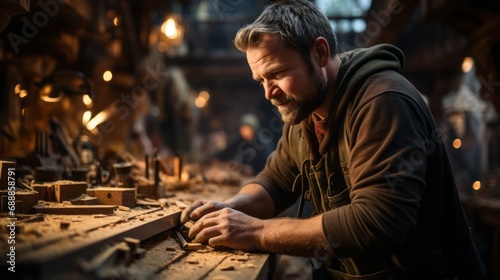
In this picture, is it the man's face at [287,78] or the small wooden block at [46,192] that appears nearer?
the man's face at [287,78]

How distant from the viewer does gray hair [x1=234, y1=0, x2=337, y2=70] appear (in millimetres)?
2395

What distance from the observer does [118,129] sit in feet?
27.9

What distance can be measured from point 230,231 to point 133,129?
7.00m

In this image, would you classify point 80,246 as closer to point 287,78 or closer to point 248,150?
point 287,78

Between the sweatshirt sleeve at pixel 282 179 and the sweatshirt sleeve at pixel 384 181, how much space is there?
95cm

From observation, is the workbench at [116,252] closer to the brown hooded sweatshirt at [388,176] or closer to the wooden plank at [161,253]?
the wooden plank at [161,253]

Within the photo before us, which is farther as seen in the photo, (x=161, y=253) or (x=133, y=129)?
(x=133, y=129)

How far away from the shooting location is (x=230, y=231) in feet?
7.37

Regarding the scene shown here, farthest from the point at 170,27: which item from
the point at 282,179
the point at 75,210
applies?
the point at 75,210

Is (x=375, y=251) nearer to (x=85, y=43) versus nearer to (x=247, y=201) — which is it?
(x=247, y=201)

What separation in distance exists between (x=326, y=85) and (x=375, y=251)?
3.20 feet

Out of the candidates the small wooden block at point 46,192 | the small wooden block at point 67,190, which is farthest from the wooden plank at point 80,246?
the small wooden block at point 46,192

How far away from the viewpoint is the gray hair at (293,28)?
7.86 ft

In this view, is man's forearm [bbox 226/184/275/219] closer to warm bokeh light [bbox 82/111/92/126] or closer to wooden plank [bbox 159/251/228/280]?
wooden plank [bbox 159/251/228/280]
